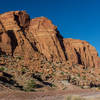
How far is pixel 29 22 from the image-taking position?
5484 cm

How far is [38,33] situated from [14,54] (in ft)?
55.6

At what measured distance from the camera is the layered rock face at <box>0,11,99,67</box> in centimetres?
3906

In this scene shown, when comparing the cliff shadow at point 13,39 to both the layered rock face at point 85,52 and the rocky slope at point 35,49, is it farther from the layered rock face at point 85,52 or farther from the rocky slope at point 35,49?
the layered rock face at point 85,52

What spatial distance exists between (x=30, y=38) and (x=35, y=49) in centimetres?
441

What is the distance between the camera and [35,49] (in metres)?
46.7

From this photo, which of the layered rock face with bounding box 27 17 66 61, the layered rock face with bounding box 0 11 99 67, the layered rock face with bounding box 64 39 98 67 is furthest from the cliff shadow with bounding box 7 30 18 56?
the layered rock face with bounding box 64 39 98 67

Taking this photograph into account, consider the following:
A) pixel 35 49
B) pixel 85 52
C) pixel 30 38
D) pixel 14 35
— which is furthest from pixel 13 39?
pixel 85 52

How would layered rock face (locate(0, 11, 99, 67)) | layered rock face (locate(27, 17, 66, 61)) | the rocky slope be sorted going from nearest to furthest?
the rocky slope → layered rock face (locate(0, 11, 99, 67)) → layered rock face (locate(27, 17, 66, 61))

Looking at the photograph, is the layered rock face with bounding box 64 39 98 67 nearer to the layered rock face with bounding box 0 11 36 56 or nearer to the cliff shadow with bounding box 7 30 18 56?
the layered rock face with bounding box 0 11 36 56

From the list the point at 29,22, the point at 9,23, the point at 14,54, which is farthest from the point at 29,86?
the point at 29,22

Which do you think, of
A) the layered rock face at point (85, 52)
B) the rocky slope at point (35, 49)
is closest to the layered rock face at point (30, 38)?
the rocky slope at point (35, 49)

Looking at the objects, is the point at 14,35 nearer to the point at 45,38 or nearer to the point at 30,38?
the point at 30,38

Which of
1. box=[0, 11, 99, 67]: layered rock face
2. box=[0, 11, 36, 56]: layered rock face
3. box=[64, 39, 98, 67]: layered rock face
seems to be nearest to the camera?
box=[0, 11, 36, 56]: layered rock face

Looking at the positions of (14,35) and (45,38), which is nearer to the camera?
(14,35)
